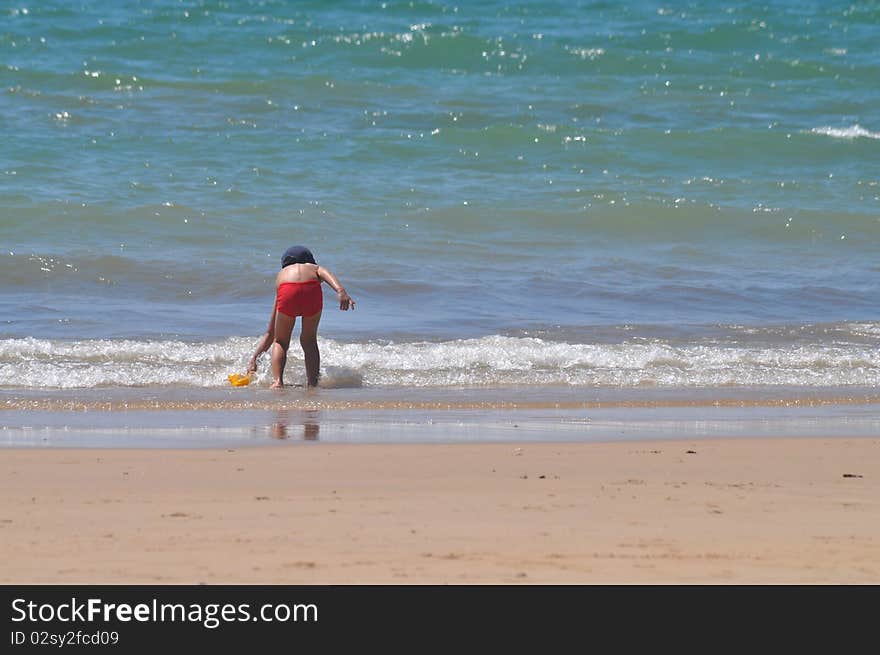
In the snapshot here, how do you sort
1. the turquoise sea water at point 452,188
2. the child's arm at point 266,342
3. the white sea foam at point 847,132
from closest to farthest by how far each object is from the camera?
the child's arm at point 266,342, the turquoise sea water at point 452,188, the white sea foam at point 847,132

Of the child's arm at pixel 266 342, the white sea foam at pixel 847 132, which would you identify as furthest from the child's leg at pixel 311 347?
the white sea foam at pixel 847 132

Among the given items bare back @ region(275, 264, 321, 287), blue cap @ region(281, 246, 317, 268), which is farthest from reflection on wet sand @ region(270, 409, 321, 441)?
blue cap @ region(281, 246, 317, 268)

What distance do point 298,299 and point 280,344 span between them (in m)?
0.35

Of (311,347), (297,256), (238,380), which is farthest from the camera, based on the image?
(297,256)

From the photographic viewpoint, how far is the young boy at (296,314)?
8578 millimetres

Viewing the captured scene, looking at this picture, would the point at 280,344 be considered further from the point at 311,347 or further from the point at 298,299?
the point at 298,299

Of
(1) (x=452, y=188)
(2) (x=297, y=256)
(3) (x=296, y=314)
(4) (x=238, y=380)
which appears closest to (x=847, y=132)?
(1) (x=452, y=188)

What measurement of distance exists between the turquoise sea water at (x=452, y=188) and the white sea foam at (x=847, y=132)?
12 cm

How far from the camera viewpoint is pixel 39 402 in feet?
24.5

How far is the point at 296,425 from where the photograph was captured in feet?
22.2

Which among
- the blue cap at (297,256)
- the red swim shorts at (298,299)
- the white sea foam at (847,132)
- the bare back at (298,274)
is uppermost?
the white sea foam at (847,132)

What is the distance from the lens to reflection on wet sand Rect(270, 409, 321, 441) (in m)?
6.38

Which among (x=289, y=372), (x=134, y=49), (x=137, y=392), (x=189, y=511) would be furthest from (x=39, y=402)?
(x=134, y=49)

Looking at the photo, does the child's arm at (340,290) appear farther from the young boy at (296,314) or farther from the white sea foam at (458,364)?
the white sea foam at (458,364)
